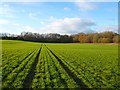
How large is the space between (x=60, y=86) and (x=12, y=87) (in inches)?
109

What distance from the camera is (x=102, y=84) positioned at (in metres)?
13.0

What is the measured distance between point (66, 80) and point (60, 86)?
178cm

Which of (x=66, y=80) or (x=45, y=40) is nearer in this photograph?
(x=66, y=80)

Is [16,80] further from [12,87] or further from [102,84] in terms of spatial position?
[102,84]

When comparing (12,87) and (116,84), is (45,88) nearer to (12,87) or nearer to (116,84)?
(12,87)

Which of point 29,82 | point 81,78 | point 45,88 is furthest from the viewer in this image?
point 81,78

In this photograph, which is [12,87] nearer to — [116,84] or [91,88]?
[91,88]

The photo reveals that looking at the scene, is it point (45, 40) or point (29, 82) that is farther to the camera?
point (45, 40)

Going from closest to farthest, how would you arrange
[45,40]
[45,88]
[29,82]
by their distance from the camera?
[45,88], [29,82], [45,40]

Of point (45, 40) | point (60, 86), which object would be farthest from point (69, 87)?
point (45, 40)

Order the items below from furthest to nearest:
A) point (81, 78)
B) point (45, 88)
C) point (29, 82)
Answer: point (81, 78), point (29, 82), point (45, 88)

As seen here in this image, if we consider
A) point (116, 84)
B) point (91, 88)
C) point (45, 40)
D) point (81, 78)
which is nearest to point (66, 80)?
point (81, 78)

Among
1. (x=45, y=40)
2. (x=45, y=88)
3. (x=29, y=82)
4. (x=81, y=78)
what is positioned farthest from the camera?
(x=45, y=40)

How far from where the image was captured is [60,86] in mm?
11953
